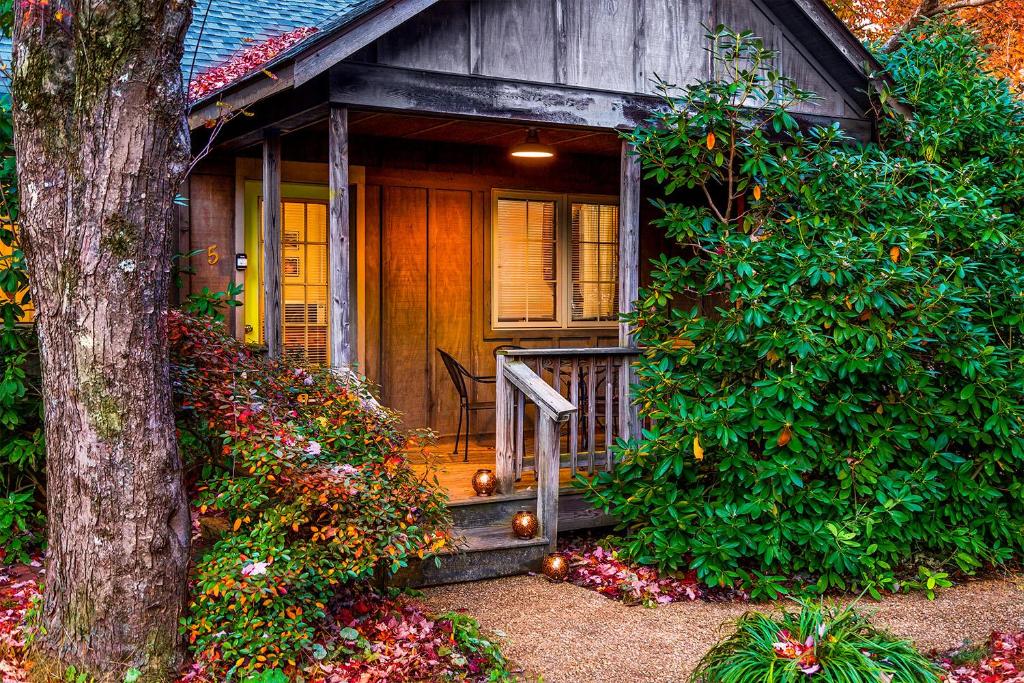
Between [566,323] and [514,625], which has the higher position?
[566,323]

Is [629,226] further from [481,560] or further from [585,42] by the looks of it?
[481,560]

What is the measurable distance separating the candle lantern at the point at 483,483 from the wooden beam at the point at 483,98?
2292 mm

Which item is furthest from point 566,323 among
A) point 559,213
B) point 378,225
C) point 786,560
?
point 786,560

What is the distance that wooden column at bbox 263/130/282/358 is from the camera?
6.82 m

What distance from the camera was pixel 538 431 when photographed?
6465 millimetres

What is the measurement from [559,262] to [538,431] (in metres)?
3.26

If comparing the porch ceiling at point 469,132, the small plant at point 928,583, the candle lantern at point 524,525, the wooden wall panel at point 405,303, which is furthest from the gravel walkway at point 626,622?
the porch ceiling at point 469,132

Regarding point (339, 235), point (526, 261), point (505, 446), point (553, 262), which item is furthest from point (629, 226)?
point (553, 262)

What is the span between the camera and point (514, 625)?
525 centimetres

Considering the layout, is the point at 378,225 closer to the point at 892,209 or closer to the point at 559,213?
the point at 559,213

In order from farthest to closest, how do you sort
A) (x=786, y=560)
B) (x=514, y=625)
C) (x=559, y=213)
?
(x=559, y=213) < (x=786, y=560) < (x=514, y=625)

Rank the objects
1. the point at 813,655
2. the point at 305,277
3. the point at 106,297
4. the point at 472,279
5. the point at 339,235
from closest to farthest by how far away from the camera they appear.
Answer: the point at 813,655
the point at 106,297
the point at 339,235
the point at 305,277
the point at 472,279

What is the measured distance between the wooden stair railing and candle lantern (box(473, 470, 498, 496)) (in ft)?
0.29

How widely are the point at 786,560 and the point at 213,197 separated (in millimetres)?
4969
